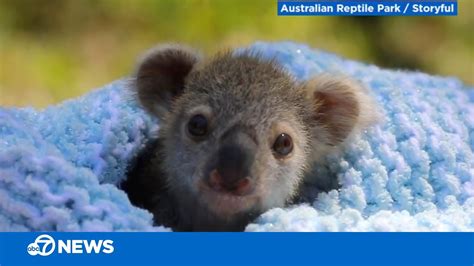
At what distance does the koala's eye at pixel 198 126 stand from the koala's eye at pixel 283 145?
121 mm

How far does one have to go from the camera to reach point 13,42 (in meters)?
1.56

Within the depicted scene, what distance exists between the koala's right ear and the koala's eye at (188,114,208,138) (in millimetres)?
152

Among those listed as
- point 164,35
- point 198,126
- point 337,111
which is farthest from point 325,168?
point 164,35

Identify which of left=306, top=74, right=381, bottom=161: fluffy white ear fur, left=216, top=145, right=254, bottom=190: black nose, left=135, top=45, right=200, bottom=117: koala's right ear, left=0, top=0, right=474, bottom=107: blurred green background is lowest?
left=216, top=145, right=254, bottom=190: black nose

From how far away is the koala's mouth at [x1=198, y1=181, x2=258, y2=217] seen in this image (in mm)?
1186

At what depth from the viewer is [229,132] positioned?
121cm

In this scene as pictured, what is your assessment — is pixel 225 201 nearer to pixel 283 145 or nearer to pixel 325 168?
pixel 283 145
